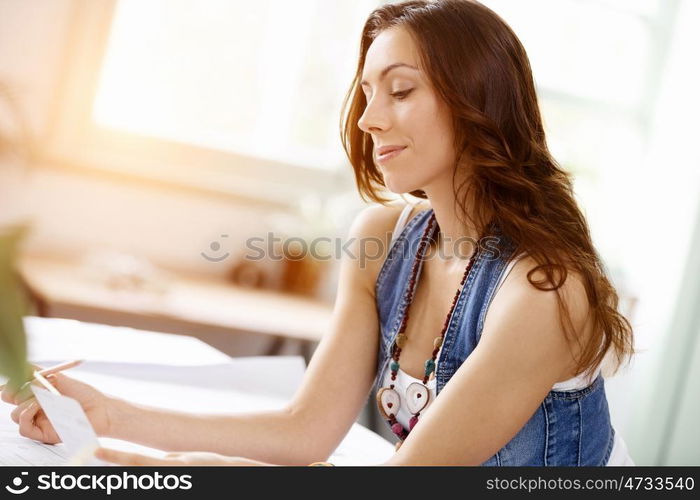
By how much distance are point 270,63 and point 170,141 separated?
1.48ft

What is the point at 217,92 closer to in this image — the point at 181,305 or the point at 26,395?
the point at 181,305

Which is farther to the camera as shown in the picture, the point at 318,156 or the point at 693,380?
the point at 318,156

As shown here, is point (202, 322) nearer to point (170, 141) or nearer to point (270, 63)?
point (170, 141)

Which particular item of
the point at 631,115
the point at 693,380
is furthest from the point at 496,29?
the point at 631,115

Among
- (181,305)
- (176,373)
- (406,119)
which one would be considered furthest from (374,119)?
(181,305)

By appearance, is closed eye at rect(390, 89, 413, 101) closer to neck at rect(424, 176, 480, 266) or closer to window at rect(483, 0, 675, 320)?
neck at rect(424, 176, 480, 266)

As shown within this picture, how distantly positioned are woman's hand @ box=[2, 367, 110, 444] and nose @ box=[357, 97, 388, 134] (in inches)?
21.5

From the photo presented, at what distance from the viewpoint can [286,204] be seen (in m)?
2.77

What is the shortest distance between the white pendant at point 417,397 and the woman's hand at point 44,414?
43 centimetres

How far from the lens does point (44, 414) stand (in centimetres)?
95

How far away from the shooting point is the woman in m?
0.99

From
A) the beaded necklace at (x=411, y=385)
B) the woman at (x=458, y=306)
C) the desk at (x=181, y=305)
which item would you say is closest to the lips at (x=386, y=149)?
the woman at (x=458, y=306)

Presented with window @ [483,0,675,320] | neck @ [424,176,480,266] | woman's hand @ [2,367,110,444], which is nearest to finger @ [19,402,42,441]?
woman's hand @ [2,367,110,444]

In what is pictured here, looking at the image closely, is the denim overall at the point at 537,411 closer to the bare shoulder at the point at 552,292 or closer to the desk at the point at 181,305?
the bare shoulder at the point at 552,292
